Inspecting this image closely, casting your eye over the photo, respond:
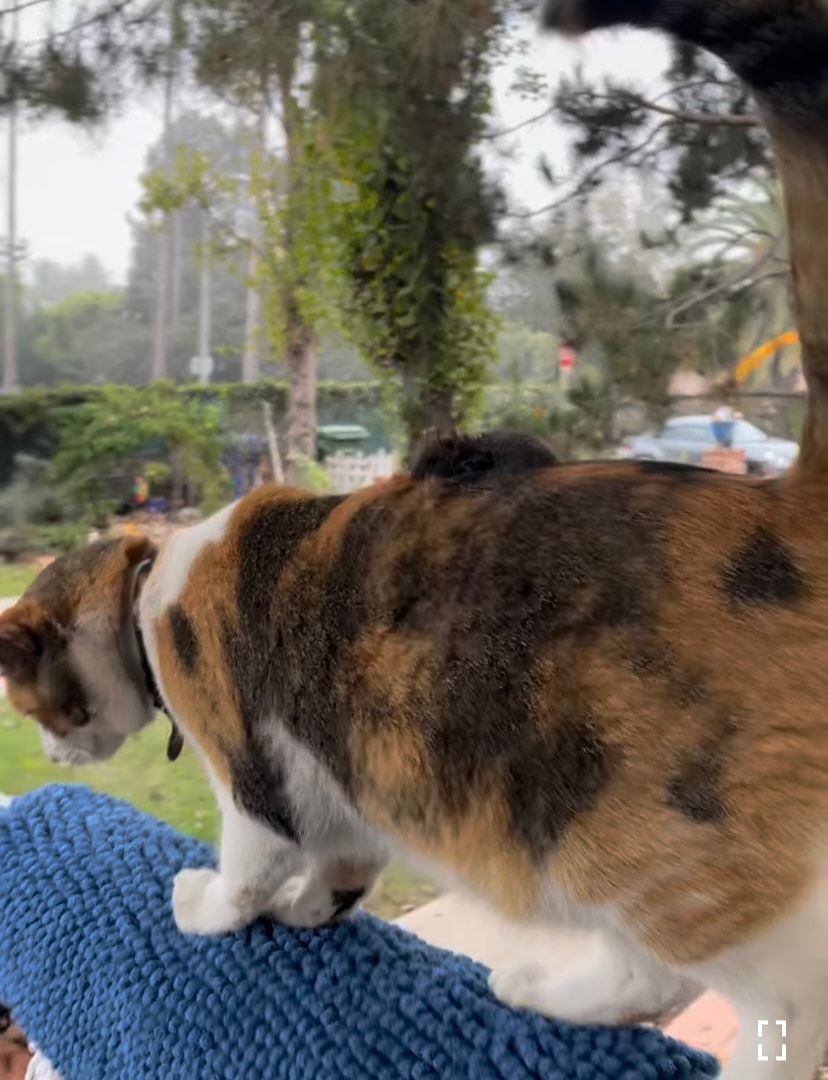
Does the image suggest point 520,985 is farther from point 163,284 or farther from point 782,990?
point 163,284

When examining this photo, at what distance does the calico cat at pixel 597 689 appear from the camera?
614mm

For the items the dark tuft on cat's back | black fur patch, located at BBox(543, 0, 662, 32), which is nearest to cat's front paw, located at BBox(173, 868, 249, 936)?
the dark tuft on cat's back

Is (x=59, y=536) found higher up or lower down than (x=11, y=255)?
lower down

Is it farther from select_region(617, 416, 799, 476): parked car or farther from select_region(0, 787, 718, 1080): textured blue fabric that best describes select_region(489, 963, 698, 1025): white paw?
select_region(617, 416, 799, 476): parked car

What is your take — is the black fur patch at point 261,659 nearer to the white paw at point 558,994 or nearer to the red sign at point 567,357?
the white paw at point 558,994

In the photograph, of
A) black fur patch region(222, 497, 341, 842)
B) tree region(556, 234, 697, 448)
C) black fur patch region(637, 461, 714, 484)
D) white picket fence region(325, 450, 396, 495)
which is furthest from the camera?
white picket fence region(325, 450, 396, 495)

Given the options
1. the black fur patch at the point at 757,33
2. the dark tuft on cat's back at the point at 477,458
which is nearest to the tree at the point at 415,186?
the dark tuft on cat's back at the point at 477,458

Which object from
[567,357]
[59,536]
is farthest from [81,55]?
[567,357]

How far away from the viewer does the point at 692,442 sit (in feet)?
3.90

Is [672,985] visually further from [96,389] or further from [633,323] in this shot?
[96,389]

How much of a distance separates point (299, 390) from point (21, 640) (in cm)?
54

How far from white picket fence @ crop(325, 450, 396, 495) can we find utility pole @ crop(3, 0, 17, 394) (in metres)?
0.45

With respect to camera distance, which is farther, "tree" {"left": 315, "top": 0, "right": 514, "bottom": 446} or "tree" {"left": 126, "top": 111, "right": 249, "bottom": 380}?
"tree" {"left": 126, "top": 111, "right": 249, "bottom": 380}

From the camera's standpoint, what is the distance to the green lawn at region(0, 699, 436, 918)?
1271 millimetres
